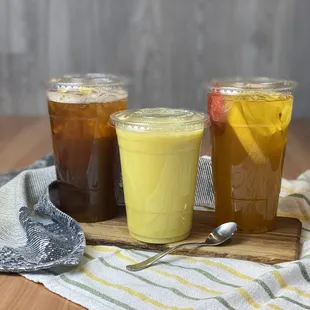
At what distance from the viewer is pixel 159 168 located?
2.34 feet

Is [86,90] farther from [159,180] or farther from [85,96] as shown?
[159,180]

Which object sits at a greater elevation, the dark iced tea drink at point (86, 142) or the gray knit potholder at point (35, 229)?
the dark iced tea drink at point (86, 142)

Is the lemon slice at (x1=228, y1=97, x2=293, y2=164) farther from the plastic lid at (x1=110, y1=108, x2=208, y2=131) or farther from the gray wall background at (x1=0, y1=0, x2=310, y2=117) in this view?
the gray wall background at (x1=0, y1=0, x2=310, y2=117)

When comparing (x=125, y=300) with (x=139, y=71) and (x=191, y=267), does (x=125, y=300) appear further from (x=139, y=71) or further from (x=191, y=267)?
(x=139, y=71)

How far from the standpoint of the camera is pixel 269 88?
0.75 m

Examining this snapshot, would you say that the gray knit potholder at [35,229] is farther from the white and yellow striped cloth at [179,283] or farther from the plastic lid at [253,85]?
the plastic lid at [253,85]

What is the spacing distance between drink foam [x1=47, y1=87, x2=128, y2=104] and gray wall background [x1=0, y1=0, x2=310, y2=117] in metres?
0.83

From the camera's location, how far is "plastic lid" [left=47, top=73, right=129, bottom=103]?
2.56 feet

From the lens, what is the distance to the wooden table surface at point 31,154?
0.62 metres

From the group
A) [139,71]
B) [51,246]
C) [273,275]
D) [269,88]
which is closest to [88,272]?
[51,246]

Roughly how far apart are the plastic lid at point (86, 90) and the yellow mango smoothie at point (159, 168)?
5 centimetres

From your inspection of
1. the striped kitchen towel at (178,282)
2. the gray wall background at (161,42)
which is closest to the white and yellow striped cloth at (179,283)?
the striped kitchen towel at (178,282)

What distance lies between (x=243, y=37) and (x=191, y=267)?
1.00 m

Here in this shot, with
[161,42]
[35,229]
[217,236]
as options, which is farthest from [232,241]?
[161,42]
